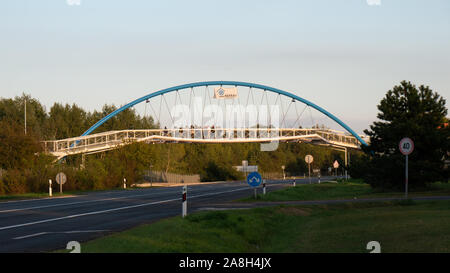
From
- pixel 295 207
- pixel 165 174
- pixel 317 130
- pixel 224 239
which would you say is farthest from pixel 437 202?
pixel 165 174

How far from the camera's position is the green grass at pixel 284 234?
11.4 m

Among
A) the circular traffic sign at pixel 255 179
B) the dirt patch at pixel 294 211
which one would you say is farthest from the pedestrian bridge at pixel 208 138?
the dirt patch at pixel 294 211

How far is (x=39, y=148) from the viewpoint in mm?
50250

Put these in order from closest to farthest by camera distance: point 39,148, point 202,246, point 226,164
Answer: point 202,246 → point 39,148 → point 226,164

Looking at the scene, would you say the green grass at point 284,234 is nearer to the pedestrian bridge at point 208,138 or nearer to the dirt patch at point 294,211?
the dirt patch at point 294,211

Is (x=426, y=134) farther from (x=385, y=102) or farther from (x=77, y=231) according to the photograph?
(x=77, y=231)

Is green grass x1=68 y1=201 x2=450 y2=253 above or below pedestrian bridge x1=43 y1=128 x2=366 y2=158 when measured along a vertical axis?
below

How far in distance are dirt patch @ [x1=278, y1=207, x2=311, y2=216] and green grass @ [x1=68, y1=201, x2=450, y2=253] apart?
68.0 inches

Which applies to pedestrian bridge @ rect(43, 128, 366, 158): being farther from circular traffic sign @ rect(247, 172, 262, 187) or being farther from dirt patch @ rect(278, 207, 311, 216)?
dirt patch @ rect(278, 207, 311, 216)

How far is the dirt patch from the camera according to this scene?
70.4 ft

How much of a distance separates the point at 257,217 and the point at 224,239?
5266 millimetres

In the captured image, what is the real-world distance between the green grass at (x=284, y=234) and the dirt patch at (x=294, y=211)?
1.73m

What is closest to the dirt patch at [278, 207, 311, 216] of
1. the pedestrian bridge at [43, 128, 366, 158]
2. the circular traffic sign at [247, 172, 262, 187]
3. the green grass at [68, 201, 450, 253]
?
the green grass at [68, 201, 450, 253]

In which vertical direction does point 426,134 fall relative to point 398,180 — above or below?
above
